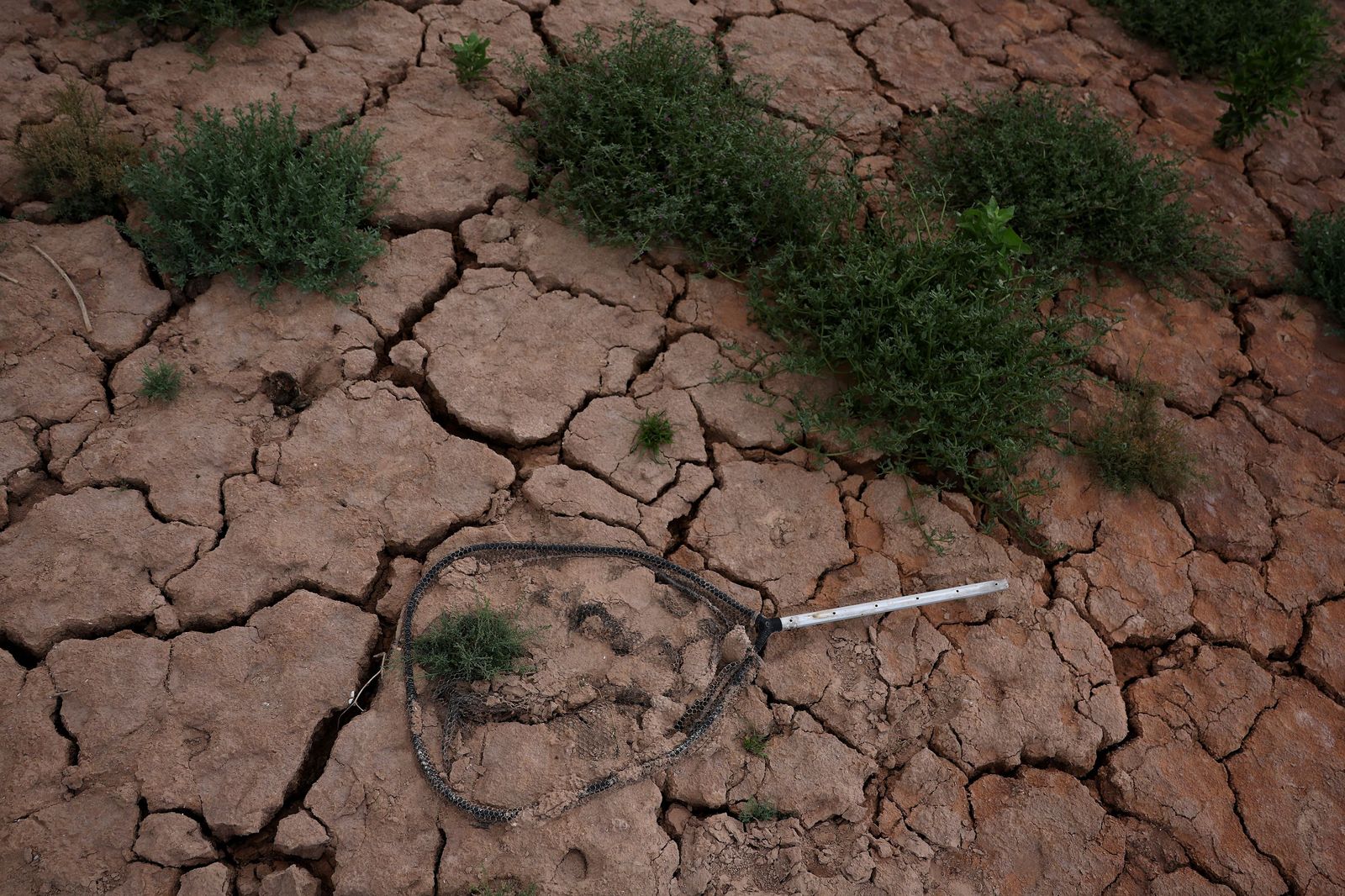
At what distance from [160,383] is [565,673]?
1641 mm

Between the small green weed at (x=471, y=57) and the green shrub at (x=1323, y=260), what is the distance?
12.2ft

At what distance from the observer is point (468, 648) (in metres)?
2.61

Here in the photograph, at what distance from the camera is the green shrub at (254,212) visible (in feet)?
10.4

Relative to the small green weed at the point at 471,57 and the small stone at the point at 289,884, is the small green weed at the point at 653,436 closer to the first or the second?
the small stone at the point at 289,884

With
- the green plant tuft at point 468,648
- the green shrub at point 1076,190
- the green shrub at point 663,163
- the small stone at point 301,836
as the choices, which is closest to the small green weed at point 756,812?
the green plant tuft at point 468,648

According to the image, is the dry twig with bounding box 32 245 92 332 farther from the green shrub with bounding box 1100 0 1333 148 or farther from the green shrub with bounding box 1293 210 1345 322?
the green shrub with bounding box 1100 0 1333 148

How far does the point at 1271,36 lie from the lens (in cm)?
471

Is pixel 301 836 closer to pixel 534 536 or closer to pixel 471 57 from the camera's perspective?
pixel 534 536

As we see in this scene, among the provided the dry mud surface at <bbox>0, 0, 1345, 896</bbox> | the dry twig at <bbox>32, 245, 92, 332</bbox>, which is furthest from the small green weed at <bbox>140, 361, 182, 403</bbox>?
the dry twig at <bbox>32, 245, 92, 332</bbox>

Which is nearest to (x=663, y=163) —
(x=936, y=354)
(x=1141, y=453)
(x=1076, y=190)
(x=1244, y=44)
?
(x=936, y=354)

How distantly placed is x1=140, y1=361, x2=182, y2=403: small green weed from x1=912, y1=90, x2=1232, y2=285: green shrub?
2898mm

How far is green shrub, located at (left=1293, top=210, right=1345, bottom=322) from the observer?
4.01m

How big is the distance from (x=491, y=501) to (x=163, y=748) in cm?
113

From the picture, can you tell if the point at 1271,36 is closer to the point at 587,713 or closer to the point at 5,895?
the point at 587,713
